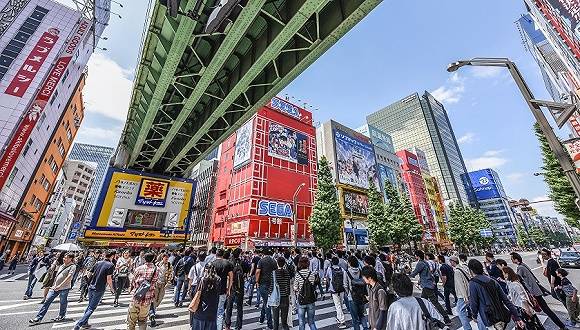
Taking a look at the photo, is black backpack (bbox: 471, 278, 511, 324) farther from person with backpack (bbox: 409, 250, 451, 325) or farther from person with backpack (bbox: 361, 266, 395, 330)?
person with backpack (bbox: 409, 250, 451, 325)

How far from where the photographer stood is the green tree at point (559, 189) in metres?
18.8

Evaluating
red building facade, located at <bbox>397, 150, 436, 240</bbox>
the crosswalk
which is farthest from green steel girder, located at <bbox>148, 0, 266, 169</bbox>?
red building facade, located at <bbox>397, 150, 436, 240</bbox>

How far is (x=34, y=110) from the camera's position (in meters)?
25.3

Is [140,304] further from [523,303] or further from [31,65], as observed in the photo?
[31,65]

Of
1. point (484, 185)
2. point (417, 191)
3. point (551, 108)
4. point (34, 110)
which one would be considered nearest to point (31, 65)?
point (34, 110)

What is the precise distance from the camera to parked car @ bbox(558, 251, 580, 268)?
65.8 feet

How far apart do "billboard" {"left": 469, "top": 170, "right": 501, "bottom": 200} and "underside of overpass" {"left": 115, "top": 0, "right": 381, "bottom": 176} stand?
422 feet

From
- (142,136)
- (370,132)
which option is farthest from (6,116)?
(370,132)

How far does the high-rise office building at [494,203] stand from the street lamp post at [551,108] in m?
124

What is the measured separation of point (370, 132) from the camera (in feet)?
215

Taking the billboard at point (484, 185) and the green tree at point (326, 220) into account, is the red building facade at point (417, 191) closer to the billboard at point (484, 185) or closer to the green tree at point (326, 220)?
the green tree at point (326, 220)

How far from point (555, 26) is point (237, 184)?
40.7m

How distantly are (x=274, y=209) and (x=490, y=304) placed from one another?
33211mm

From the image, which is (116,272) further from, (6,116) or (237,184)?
(237,184)
